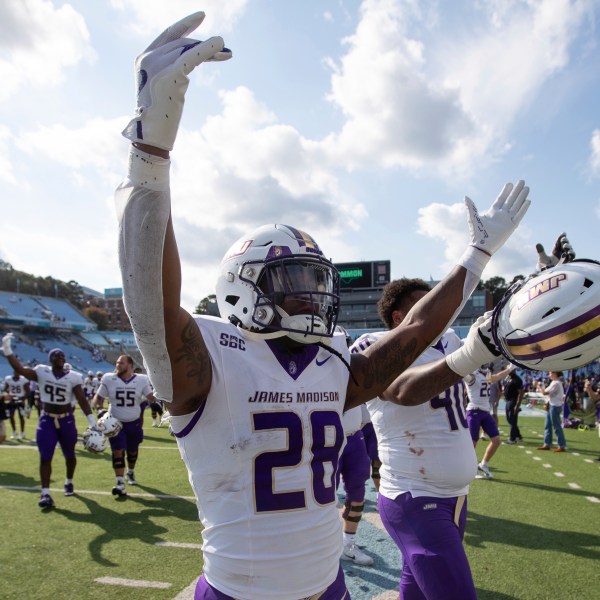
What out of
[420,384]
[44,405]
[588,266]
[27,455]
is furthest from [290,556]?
[27,455]

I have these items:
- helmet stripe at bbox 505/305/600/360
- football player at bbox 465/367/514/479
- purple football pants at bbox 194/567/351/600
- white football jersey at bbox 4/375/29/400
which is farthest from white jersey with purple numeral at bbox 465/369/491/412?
white football jersey at bbox 4/375/29/400

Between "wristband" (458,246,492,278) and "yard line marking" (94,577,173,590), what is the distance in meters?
3.72

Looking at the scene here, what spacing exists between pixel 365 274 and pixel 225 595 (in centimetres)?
2946

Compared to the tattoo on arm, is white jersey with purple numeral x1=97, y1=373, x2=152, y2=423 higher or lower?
lower

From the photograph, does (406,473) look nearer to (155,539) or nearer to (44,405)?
(155,539)

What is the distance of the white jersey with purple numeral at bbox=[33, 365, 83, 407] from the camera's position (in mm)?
7484

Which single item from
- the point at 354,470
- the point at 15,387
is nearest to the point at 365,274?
the point at 15,387

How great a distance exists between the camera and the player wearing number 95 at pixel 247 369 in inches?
57.2

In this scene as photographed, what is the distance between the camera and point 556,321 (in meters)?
2.13

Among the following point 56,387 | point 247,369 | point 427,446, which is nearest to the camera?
point 247,369

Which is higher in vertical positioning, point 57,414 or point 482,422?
point 57,414

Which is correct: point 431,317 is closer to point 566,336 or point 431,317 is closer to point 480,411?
point 566,336

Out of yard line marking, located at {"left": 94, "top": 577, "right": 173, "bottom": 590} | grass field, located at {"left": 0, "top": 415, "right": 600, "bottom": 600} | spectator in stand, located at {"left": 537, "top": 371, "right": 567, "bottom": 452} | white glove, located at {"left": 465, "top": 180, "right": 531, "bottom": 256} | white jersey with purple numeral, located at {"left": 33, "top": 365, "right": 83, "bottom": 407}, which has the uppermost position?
white glove, located at {"left": 465, "top": 180, "right": 531, "bottom": 256}

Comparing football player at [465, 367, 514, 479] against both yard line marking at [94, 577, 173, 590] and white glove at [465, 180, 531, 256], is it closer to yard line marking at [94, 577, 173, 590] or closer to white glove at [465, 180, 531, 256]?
yard line marking at [94, 577, 173, 590]
